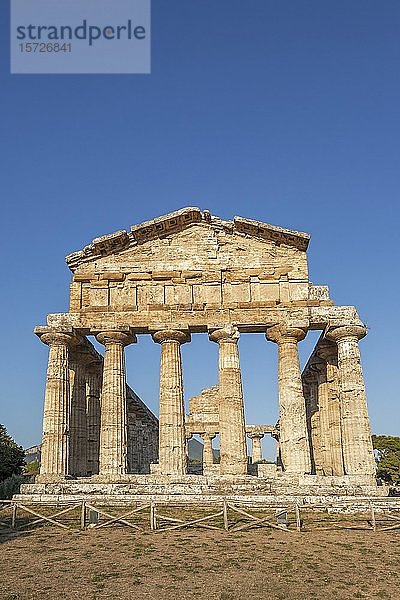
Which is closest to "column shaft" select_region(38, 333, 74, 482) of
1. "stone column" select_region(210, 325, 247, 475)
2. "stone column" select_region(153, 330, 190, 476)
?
"stone column" select_region(153, 330, 190, 476)

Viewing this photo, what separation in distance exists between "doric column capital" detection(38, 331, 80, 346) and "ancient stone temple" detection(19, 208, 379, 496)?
5cm

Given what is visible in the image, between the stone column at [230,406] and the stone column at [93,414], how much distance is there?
9.63 meters

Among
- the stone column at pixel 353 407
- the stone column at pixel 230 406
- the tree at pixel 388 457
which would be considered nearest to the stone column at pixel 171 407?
the stone column at pixel 230 406

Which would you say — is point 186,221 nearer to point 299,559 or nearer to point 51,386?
point 51,386

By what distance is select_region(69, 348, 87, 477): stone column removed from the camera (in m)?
33.0

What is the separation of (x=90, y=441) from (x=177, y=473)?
29.8ft

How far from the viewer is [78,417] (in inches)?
1320

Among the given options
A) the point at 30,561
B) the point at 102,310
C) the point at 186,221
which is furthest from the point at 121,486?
the point at 186,221

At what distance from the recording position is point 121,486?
88.5 feet

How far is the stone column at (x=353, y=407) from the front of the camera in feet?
91.9

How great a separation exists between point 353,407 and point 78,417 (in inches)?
592

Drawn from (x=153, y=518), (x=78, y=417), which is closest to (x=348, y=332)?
(x=153, y=518)

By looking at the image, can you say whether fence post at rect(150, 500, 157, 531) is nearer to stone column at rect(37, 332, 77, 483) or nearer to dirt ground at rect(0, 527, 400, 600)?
dirt ground at rect(0, 527, 400, 600)

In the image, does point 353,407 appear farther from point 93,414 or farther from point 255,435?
point 255,435
